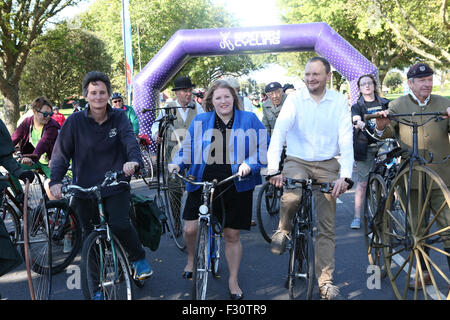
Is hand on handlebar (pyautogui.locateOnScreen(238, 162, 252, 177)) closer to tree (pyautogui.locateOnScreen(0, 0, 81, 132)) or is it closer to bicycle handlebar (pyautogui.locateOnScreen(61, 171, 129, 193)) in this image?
bicycle handlebar (pyautogui.locateOnScreen(61, 171, 129, 193))

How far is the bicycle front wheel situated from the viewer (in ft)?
10.7

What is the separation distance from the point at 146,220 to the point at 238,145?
3.74 feet

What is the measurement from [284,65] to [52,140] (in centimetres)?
4894

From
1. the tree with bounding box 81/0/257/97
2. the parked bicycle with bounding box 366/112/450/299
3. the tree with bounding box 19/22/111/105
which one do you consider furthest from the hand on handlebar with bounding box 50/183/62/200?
the tree with bounding box 19/22/111/105

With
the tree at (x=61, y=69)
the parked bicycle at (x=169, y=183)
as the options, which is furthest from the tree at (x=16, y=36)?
the tree at (x=61, y=69)

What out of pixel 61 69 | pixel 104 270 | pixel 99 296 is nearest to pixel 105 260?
pixel 104 270

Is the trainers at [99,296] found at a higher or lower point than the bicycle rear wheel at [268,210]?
lower

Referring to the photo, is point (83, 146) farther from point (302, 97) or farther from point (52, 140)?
point (52, 140)

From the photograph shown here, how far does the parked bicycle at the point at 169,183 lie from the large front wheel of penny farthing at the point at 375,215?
220cm

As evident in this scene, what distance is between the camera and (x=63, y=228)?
5.00m

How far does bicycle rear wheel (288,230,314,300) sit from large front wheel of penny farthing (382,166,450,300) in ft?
2.51

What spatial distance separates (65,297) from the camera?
14.0 feet

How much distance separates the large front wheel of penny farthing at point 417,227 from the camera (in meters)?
3.37

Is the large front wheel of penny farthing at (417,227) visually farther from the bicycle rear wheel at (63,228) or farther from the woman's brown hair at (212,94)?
the bicycle rear wheel at (63,228)
